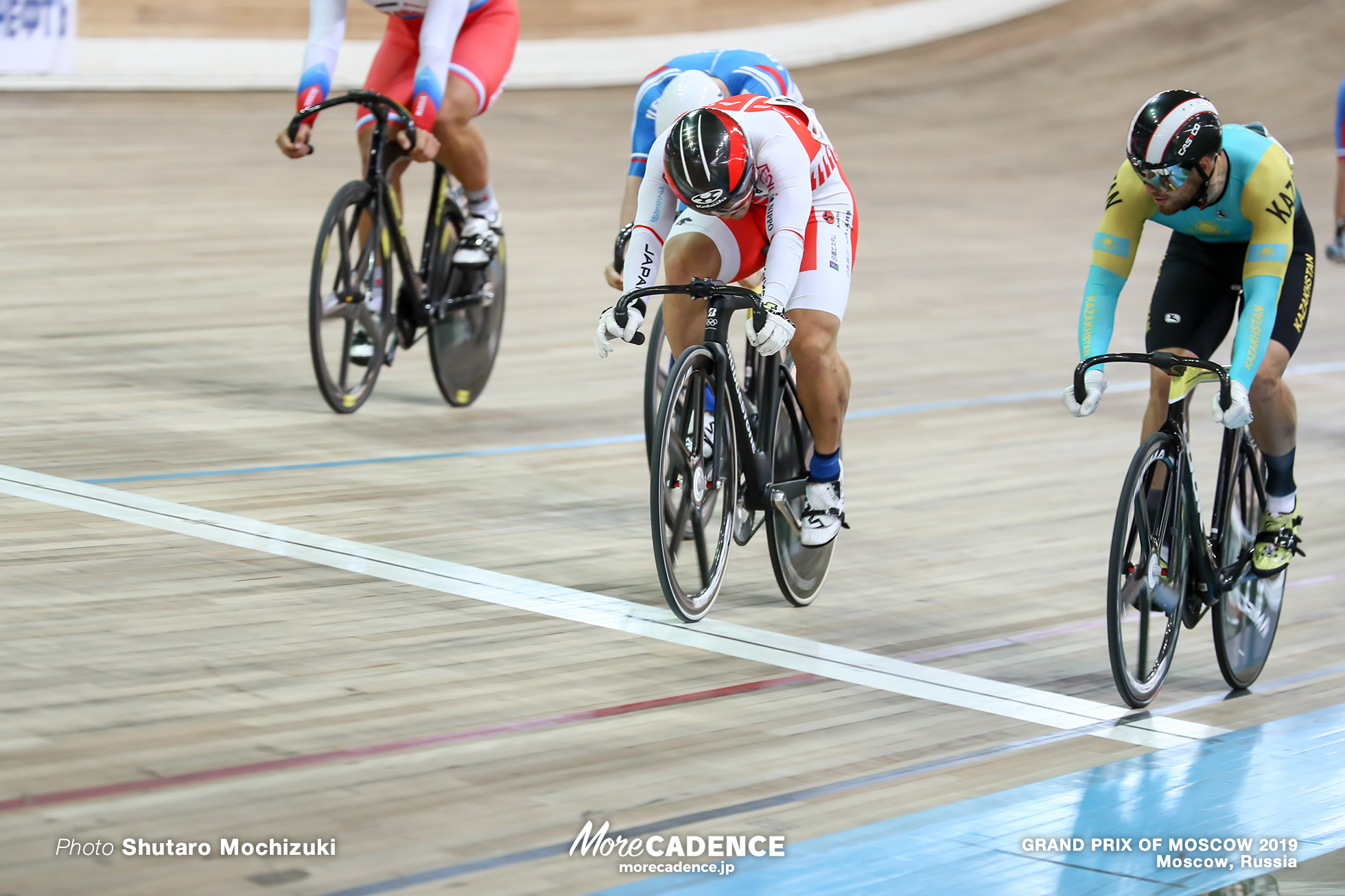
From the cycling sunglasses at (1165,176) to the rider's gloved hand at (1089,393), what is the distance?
435 mm

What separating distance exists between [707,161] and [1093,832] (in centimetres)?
175

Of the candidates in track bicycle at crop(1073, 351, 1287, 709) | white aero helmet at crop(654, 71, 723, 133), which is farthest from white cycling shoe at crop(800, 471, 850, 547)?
white aero helmet at crop(654, 71, 723, 133)

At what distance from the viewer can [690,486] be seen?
3961 millimetres

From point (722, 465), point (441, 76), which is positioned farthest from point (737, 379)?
point (441, 76)

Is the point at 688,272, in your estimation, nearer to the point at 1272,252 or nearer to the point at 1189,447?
the point at 1189,447

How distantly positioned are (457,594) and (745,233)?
3.96 ft

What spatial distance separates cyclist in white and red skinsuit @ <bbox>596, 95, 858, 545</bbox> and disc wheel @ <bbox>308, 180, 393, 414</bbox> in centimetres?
163

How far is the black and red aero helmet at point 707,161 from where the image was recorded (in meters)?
3.75

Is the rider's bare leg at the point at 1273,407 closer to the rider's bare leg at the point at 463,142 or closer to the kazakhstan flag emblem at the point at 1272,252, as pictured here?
the kazakhstan flag emblem at the point at 1272,252

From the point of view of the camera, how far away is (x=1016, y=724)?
3.52 m

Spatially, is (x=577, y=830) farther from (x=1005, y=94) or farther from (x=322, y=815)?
(x=1005, y=94)

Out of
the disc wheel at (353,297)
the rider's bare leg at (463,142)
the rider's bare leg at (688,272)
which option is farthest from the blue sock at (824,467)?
the rider's bare leg at (463,142)

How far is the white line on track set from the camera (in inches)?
143

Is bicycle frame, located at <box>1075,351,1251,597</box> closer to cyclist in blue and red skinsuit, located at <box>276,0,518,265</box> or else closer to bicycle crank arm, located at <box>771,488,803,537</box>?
bicycle crank arm, located at <box>771,488,803,537</box>
